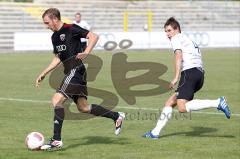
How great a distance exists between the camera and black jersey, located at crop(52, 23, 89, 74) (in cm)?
931

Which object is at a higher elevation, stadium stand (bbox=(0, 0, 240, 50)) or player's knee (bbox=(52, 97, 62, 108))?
player's knee (bbox=(52, 97, 62, 108))

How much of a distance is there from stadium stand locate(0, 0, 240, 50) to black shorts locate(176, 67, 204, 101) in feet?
97.4

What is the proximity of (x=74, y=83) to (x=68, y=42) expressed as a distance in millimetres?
632

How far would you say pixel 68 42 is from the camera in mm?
9320

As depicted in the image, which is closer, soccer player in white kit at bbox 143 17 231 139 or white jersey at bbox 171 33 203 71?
soccer player in white kit at bbox 143 17 231 139

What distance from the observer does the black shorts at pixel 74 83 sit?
30.6 feet

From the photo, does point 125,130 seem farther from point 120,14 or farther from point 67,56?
point 120,14

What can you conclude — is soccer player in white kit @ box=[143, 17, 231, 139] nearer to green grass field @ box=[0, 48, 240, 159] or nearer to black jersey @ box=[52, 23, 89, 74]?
green grass field @ box=[0, 48, 240, 159]

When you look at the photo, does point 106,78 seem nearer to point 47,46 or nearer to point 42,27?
point 47,46

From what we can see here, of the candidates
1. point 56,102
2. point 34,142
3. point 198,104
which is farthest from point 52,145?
point 198,104

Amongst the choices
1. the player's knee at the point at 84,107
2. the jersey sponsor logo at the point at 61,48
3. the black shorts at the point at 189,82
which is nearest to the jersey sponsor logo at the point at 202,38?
the black shorts at the point at 189,82

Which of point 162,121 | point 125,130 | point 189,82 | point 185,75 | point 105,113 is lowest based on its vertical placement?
point 125,130

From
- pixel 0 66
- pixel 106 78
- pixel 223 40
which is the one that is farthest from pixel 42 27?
pixel 106 78

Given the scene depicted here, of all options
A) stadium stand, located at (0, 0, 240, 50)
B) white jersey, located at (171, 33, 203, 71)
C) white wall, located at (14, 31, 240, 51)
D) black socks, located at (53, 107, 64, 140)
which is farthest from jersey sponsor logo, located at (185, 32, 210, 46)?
black socks, located at (53, 107, 64, 140)
